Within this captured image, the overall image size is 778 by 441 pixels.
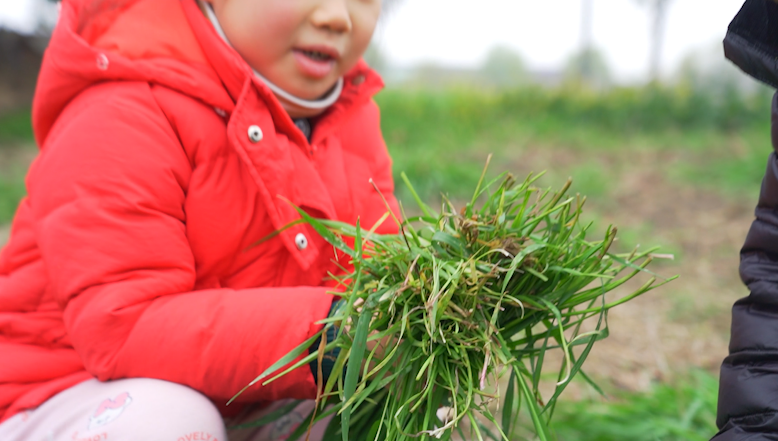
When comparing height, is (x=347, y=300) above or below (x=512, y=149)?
below

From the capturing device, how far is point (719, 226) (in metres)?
3.92

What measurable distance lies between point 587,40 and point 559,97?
3012 mm

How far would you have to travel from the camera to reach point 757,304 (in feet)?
3.47

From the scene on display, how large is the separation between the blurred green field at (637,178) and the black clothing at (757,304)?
59 cm

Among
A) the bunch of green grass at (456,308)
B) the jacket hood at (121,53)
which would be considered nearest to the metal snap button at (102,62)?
the jacket hood at (121,53)

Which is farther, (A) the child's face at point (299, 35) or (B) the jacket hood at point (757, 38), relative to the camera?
(A) the child's face at point (299, 35)

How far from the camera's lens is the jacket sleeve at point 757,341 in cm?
98

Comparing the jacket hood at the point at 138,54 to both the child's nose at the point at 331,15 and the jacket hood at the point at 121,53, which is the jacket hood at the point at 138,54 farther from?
the child's nose at the point at 331,15

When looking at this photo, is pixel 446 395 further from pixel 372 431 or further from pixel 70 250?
pixel 70 250

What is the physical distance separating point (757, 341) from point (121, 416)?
1036 millimetres

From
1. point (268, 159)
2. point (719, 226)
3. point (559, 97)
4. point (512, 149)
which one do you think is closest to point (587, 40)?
point (559, 97)

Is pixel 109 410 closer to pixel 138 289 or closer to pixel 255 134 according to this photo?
pixel 138 289

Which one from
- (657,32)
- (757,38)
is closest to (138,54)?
(757,38)

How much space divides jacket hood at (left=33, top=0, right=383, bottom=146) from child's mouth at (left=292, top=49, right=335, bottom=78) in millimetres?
100
